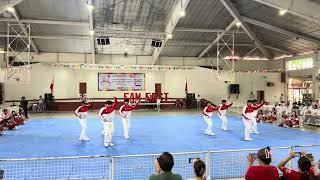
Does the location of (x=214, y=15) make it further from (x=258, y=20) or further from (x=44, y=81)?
(x=44, y=81)

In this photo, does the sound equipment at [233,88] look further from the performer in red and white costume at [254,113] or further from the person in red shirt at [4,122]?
the person in red shirt at [4,122]

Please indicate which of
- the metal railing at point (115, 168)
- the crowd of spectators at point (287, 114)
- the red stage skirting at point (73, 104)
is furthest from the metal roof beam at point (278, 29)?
the metal railing at point (115, 168)

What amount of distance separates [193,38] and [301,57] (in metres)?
11.9

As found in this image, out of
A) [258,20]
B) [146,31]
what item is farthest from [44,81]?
[258,20]

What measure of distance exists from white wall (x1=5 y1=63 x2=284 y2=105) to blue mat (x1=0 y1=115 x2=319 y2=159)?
498 inches

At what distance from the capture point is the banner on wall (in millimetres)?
32500

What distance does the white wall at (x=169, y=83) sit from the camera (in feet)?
98.7

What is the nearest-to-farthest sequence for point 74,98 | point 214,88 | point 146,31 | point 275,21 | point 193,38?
point 275,21
point 146,31
point 193,38
point 74,98
point 214,88

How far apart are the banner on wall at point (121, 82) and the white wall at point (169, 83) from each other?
1.71ft

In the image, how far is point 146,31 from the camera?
2589 cm

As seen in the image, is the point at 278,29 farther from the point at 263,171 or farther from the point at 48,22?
the point at 263,171

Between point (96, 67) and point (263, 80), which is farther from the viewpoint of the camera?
point (263, 80)

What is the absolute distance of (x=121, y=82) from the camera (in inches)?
1297

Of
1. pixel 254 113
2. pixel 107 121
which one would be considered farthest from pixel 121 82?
pixel 107 121
